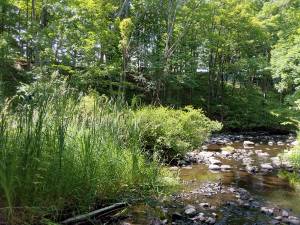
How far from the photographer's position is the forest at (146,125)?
360cm

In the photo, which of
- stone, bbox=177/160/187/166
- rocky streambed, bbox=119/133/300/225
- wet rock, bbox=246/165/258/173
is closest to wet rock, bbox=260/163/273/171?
rocky streambed, bbox=119/133/300/225

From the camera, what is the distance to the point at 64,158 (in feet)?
12.8

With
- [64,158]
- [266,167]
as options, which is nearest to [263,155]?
[266,167]

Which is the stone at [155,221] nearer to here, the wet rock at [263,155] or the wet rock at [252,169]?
the wet rock at [252,169]

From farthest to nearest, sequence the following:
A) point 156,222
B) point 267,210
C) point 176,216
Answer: point 267,210
point 176,216
point 156,222

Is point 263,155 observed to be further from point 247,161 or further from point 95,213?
point 95,213

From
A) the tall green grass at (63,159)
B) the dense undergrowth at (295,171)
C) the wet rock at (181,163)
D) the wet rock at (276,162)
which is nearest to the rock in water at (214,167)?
the wet rock at (181,163)

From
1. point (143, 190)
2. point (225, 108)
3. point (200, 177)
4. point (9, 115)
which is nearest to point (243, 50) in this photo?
point (225, 108)

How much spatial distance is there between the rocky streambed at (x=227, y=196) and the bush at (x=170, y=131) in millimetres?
555

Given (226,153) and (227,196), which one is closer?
(227,196)

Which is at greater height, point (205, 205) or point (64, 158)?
point (64, 158)

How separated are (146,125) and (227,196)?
2.54m

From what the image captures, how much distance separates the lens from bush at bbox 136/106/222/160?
8.77 metres

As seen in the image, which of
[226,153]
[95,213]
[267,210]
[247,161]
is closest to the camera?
[95,213]
